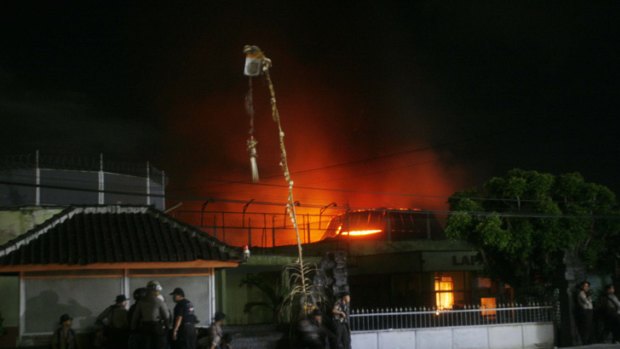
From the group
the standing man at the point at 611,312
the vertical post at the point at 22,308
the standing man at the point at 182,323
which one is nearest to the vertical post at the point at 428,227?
the standing man at the point at 611,312

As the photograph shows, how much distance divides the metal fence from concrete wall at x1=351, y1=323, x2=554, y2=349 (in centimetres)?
16

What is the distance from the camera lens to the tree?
22062mm

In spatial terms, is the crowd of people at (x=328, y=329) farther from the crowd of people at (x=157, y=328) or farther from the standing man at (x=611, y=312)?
the standing man at (x=611, y=312)

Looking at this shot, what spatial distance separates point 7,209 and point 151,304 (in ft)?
30.8

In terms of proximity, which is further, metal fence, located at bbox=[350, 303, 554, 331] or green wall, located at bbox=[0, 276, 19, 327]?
green wall, located at bbox=[0, 276, 19, 327]

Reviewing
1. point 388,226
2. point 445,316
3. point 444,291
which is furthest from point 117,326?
point 388,226

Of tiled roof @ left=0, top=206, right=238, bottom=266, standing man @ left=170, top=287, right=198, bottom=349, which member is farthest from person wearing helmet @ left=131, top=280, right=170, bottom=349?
tiled roof @ left=0, top=206, right=238, bottom=266

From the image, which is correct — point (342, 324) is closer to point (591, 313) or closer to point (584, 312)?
point (584, 312)

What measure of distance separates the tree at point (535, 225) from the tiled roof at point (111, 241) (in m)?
7.80

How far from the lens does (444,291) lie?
3031cm

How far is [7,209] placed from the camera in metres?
21.6

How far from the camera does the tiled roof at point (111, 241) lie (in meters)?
16.3

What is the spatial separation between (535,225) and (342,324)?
793 cm

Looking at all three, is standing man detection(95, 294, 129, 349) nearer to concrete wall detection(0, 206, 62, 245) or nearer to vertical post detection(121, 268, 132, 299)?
vertical post detection(121, 268, 132, 299)
